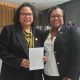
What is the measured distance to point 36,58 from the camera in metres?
2.18

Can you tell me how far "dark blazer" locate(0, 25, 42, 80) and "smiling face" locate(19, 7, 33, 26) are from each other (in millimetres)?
129

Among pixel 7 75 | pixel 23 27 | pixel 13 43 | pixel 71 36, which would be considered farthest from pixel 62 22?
pixel 7 75

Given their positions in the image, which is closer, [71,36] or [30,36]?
[71,36]

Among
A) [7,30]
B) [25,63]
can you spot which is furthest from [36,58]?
[7,30]

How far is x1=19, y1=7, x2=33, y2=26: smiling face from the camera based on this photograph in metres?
2.33

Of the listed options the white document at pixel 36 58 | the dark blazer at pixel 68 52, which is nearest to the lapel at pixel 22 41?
the white document at pixel 36 58

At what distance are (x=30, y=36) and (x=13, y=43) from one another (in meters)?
0.23

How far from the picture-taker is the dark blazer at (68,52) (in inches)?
84.0

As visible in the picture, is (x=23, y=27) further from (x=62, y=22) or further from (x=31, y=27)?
(x=62, y=22)

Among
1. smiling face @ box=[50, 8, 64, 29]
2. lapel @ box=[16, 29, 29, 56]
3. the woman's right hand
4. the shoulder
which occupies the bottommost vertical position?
the woman's right hand

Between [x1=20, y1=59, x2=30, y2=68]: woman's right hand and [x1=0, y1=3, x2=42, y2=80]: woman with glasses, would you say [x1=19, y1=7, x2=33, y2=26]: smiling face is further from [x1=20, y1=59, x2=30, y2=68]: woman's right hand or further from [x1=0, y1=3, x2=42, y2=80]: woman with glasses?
[x1=20, y1=59, x2=30, y2=68]: woman's right hand

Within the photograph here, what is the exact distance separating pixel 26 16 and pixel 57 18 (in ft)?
1.14

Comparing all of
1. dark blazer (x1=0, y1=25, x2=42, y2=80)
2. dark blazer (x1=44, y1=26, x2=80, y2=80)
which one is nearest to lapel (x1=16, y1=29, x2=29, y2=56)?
dark blazer (x1=0, y1=25, x2=42, y2=80)

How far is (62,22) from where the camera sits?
93.5 inches
